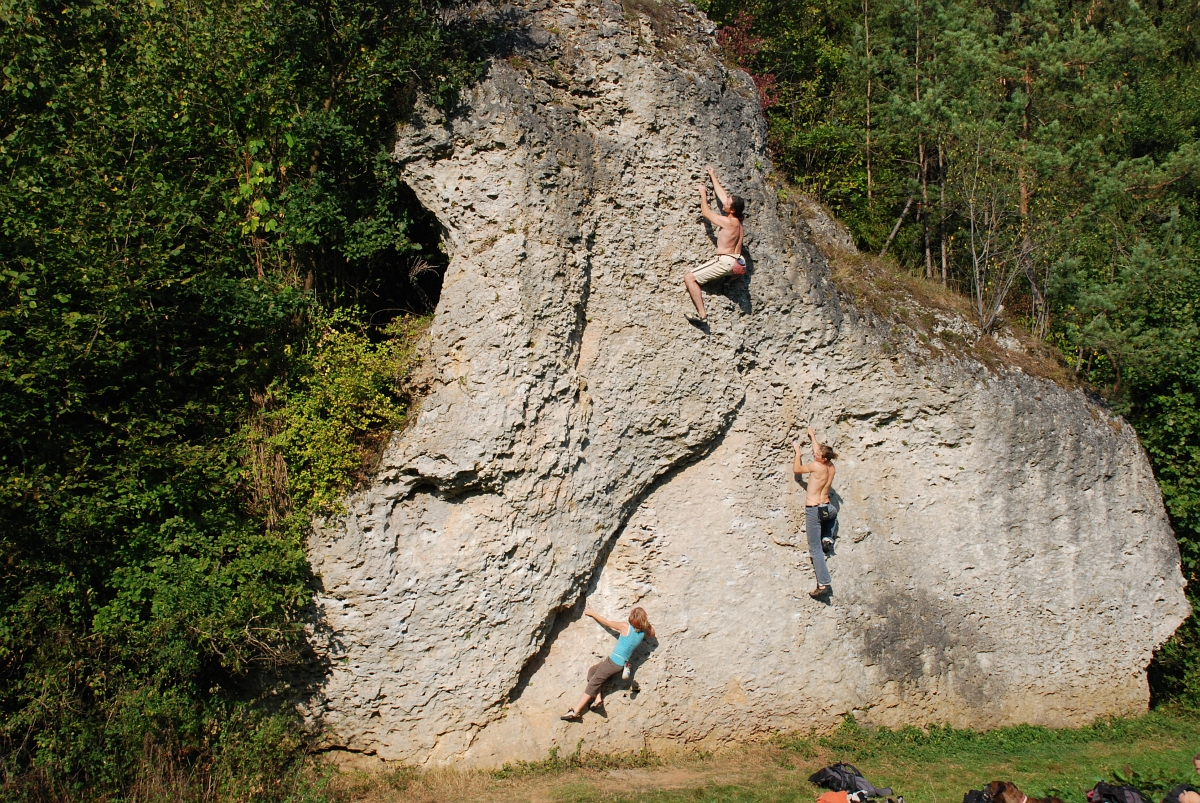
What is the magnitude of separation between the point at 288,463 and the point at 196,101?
410 cm

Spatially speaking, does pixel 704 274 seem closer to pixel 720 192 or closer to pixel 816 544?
pixel 720 192

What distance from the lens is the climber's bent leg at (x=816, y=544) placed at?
10141 mm

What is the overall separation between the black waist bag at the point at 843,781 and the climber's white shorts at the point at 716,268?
5.56 metres

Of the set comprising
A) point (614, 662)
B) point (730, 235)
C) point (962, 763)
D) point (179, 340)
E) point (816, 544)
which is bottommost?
point (962, 763)

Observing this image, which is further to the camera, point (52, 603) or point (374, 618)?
point (374, 618)

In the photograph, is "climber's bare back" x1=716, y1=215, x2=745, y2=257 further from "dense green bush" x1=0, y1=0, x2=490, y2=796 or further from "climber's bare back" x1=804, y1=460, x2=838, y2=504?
"dense green bush" x1=0, y1=0, x2=490, y2=796

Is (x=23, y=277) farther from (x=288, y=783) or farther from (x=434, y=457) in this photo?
(x=288, y=783)

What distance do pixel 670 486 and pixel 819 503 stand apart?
73.5 inches

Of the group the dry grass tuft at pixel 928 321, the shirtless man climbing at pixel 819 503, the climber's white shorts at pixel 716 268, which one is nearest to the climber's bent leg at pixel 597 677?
the shirtless man climbing at pixel 819 503

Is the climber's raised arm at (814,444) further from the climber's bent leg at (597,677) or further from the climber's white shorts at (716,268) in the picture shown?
the climber's bent leg at (597,677)

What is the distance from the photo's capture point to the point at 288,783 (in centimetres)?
835

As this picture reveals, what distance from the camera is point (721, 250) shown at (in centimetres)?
959

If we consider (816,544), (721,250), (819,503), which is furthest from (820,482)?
(721,250)

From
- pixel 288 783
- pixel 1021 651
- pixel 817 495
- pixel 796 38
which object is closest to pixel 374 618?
pixel 288 783
